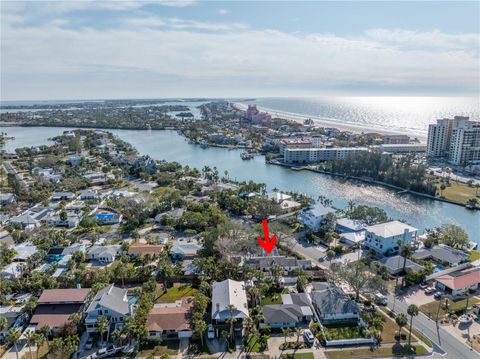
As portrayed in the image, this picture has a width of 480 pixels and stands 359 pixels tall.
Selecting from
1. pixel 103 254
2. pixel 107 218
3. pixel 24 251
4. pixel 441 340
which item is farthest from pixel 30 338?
pixel 441 340

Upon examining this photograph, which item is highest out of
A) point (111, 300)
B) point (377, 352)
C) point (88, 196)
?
point (111, 300)

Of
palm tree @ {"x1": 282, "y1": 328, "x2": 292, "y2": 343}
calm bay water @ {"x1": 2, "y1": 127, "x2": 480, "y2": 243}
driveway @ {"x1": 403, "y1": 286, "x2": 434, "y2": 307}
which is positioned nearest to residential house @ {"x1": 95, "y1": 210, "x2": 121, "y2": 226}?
calm bay water @ {"x1": 2, "y1": 127, "x2": 480, "y2": 243}

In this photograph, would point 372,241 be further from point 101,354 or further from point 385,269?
point 101,354

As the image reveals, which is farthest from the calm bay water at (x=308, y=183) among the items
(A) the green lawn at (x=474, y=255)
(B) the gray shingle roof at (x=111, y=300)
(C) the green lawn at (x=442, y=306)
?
(B) the gray shingle roof at (x=111, y=300)

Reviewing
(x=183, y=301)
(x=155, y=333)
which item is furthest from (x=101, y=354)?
(x=183, y=301)

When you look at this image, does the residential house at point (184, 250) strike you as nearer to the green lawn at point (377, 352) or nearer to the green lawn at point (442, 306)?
the green lawn at point (377, 352)

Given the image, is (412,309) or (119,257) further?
(119,257)

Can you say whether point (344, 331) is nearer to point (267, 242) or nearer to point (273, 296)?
point (273, 296)
